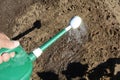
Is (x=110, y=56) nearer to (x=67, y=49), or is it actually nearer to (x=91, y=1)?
(x=67, y=49)

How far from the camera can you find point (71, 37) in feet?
11.0

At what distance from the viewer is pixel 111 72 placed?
297 cm

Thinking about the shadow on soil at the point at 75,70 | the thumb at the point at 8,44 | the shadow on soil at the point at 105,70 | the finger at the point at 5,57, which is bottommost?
the finger at the point at 5,57

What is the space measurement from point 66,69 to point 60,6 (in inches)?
27.0

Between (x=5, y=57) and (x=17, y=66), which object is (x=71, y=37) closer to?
(x=17, y=66)

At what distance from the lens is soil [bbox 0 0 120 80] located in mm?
3080

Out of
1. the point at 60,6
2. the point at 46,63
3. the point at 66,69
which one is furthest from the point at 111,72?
the point at 60,6

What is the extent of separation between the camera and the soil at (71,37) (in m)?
3.08

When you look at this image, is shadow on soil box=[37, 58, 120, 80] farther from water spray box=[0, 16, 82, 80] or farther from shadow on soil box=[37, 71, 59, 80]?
water spray box=[0, 16, 82, 80]

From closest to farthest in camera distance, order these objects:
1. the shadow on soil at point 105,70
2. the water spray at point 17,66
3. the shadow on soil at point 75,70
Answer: the water spray at point 17,66
the shadow on soil at point 105,70
the shadow on soil at point 75,70

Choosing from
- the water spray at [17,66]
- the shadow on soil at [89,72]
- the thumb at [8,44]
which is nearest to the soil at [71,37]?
the shadow on soil at [89,72]

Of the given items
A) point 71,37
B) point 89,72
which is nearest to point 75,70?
point 89,72

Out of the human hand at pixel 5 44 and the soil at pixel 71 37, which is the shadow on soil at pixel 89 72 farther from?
the human hand at pixel 5 44

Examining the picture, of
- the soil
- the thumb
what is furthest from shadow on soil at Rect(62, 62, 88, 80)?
the thumb
